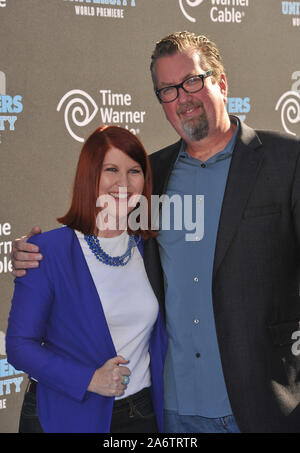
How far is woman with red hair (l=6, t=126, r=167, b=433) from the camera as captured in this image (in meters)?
1.86

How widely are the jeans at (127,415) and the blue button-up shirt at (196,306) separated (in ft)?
0.47

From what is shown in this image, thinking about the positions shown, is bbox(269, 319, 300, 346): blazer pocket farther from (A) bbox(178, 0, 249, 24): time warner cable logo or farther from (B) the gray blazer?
(A) bbox(178, 0, 249, 24): time warner cable logo

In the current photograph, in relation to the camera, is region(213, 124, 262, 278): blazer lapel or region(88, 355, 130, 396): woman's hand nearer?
region(88, 355, 130, 396): woman's hand

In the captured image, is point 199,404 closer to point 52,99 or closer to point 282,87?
point 52,99

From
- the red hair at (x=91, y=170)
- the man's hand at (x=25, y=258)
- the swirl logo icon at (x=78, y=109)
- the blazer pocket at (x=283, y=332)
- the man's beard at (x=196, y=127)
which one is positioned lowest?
the blazer pocket at (x=283, y=332)

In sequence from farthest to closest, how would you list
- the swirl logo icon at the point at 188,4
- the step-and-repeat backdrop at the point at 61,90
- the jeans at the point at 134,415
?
the swirl logo icon at the point at 188,4 < the step-and-repeat backdrop at the point at 61,90 < the jeans at the point at 134,415

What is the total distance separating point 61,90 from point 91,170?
1521 millimetres

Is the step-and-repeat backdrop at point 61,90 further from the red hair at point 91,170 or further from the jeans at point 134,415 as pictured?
the jeans at point 134,415

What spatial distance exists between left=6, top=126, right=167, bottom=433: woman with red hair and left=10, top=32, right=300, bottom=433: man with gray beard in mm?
89

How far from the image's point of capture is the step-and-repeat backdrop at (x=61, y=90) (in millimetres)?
3207

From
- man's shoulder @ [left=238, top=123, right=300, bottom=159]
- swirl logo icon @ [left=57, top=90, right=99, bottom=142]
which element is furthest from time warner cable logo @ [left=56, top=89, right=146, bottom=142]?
man's shoulder @ [left=238, top=123, right=300, bottom=159]

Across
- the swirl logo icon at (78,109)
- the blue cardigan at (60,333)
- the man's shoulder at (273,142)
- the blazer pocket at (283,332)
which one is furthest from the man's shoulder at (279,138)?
the swirl logo icon at (78,109)

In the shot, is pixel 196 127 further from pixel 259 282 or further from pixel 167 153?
pixel 259 282

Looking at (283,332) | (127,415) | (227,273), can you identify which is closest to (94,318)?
(127,415)
